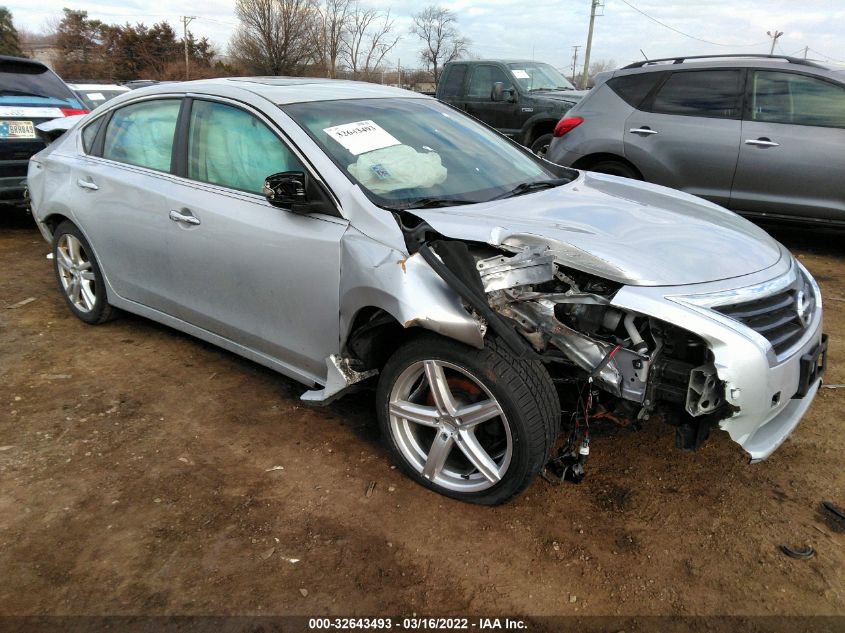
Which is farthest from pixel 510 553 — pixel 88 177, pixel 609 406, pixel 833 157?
pixel 833 157

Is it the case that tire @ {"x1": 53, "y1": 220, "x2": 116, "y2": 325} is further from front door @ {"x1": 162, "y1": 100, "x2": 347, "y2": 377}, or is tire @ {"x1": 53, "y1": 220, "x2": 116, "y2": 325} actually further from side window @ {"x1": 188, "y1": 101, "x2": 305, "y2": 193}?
side window @ {"x1": 188, "y1": 101, "x2": 305, "y2": 193}

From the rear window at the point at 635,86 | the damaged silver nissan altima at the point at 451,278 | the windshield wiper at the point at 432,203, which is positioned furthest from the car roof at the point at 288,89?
the rear window at the point at 635,86

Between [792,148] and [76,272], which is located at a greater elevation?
[792,148]

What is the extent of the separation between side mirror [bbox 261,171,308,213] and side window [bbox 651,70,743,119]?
4.67 meters

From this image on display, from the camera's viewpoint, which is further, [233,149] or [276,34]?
[276,34]

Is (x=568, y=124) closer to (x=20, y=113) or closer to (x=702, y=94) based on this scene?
(x=702, y=94)

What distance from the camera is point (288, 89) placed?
3.41 meters

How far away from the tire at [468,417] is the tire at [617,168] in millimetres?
4410

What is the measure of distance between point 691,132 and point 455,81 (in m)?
→ 5.56

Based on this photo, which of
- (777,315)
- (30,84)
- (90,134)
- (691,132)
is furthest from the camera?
(30,84)

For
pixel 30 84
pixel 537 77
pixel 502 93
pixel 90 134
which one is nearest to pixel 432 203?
pixel 90 134

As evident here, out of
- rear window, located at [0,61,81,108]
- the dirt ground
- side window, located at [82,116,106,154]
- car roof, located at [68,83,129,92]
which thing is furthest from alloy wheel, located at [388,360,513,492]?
car roof, located at [68,83,129,92]

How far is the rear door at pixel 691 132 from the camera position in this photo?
19.7 ft

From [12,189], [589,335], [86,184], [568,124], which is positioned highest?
[568,124]
